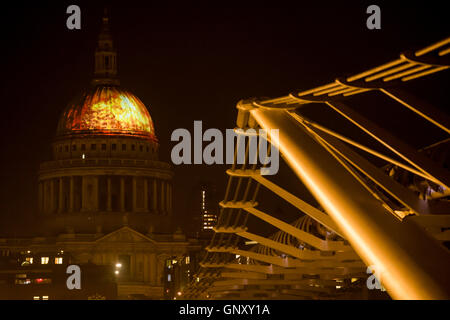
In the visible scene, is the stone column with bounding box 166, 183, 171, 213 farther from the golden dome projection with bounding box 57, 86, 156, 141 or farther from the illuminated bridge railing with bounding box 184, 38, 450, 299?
the illuminated bridge railing with bounding box 184, 38, 450, 299

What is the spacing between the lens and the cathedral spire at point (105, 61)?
7367 inches

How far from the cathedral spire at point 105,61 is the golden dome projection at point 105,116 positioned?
7.06 ft

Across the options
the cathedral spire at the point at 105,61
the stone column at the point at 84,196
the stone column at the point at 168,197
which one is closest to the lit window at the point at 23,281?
the stone column at the point at 84,196

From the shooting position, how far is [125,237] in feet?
561

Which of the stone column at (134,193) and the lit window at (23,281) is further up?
the stone column at (134,193)

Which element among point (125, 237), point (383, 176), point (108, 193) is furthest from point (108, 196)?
point (383, 176)

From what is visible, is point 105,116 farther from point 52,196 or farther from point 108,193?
point 52,196

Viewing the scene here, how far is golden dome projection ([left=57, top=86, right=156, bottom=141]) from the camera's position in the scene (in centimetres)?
18250

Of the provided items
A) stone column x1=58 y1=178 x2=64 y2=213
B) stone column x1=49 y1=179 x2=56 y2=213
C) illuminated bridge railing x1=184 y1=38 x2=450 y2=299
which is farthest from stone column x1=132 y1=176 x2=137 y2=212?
illuminated bridge railing x1=184 y1=38 x2=450 y2=299

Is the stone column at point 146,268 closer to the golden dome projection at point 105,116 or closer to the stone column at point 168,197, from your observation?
the stone column at point 168,197

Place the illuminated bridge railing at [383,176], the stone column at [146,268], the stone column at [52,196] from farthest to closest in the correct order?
the stone column at [52,196]
the stone column at [146,268]
the illuminated bridge railing at [383,176]

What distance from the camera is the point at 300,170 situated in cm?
2566

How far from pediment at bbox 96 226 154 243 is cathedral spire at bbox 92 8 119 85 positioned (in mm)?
25213
